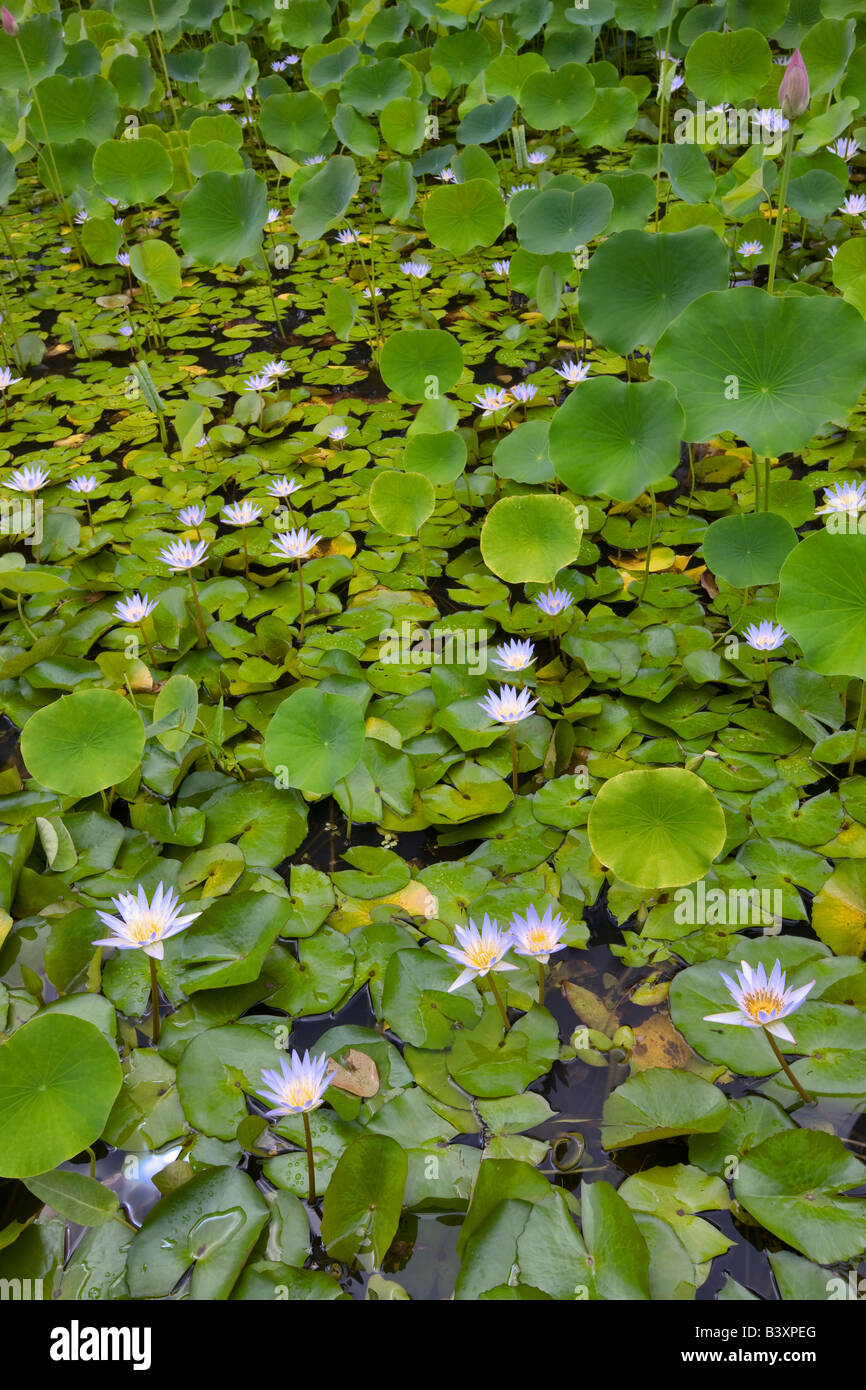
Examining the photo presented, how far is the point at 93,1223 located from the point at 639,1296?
0.68m

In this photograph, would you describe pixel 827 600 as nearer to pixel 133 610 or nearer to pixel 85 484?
pixel 133 610

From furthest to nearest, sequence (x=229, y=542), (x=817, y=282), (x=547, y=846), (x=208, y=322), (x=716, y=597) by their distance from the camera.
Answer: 1. (x=208, y=322)
2. (x=817, y=282)
3. (x=229, y=542)
4. (x=716, y=597)
5. (x=547, y=846)

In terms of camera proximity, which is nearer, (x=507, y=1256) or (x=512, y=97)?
(x=507, y=1256)

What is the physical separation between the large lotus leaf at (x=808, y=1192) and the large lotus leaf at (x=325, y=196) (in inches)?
121

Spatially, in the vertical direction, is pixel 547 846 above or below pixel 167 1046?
above

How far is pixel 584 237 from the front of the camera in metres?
2.66

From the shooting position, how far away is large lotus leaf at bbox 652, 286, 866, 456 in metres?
1.60

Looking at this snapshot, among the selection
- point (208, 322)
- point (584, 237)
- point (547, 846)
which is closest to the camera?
point (547, 846)

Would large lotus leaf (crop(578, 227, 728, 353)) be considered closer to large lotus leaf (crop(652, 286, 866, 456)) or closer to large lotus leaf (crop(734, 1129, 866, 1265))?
large lotus leaf (crop(652, 286, 866, 456))

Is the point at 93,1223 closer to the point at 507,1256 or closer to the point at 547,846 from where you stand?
the point at 507,1256

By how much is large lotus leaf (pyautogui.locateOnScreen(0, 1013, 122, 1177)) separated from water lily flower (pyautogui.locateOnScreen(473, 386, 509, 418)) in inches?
76.1

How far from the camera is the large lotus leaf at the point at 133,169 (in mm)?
3375

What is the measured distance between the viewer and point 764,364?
166cm
